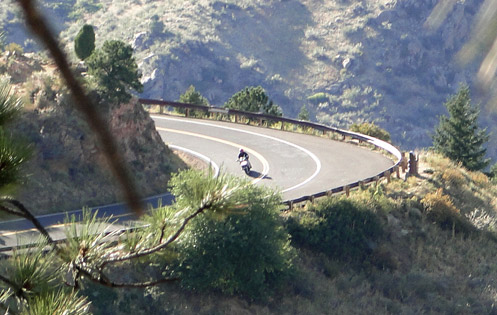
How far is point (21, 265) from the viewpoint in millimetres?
4586

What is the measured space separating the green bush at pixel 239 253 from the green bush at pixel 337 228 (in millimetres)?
2670

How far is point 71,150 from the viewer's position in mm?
27375

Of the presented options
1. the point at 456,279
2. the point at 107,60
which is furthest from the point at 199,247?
the point at 107,60

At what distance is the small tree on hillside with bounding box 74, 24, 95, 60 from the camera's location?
30453 mm

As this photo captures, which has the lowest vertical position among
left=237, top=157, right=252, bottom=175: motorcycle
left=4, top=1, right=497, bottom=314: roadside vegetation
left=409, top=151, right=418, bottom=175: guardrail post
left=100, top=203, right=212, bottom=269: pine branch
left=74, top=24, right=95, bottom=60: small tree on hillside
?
left=4, top=1, right=497, bottom=314: roadside vegetation

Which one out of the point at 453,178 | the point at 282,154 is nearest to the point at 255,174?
the point at 282,154

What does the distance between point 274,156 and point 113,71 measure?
890cm

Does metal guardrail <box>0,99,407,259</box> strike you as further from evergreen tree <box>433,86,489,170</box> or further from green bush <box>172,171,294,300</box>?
evergreen tree <box>433,86,489,170</box>

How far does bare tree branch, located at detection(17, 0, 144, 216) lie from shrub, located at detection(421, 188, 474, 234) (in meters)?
25.2

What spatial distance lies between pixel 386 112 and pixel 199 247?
Result: 4548 inches

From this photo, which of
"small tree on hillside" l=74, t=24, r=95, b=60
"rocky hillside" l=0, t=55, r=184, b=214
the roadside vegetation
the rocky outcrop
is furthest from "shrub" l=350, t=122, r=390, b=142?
"small tree on hillside" l=74, t=24, r=95, b=60

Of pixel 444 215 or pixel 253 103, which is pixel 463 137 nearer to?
pixel 444 215

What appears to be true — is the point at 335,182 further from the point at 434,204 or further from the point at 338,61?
the point at 338,61

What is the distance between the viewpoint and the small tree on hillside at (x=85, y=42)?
30.5m
